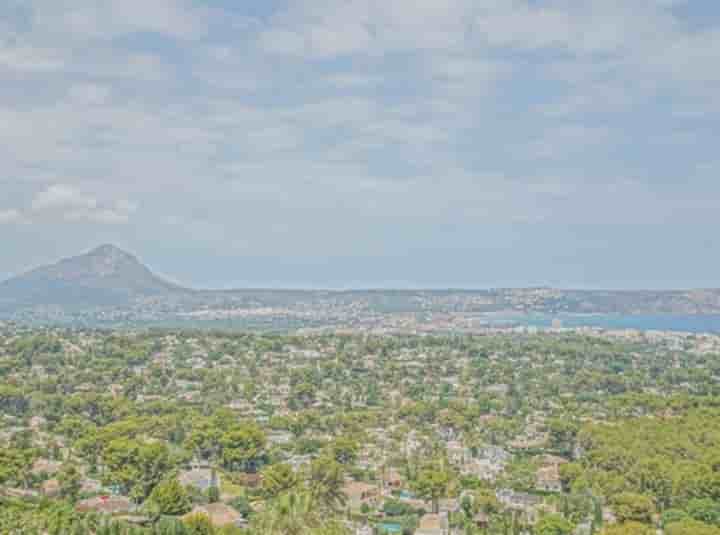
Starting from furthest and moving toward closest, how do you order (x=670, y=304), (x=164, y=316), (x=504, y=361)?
(x=670, y=304), (x=164, y=316), (x=504, y=361)

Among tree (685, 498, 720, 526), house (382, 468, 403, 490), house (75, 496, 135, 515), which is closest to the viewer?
tree (685, 498, 720, 526)

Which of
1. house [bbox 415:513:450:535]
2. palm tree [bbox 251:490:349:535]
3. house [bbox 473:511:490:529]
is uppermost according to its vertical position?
palm tree [bbox 251:490:349:535]

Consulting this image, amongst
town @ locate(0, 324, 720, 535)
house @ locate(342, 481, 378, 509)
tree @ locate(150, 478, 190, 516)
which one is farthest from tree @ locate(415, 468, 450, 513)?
tree @ locate(150, 478, 190, 516)

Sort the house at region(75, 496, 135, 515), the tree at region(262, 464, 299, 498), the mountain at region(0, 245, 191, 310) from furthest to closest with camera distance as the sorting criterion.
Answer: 1. the mountain at region(0, 245, 191, 310)
2. the tree at region(262, 464, 299, 498)
3. the house at region(75, 496, 135, 515)

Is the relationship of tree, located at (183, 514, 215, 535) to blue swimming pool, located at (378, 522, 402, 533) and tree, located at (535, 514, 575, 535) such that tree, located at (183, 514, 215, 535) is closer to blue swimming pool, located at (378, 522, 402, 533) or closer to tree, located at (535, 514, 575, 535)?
blue swimming pool, located at (378, 522, 402, 533)

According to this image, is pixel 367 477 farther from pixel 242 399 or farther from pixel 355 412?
pixel 242 399

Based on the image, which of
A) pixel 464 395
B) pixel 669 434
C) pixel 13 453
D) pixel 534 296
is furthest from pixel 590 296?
pixel 13 453

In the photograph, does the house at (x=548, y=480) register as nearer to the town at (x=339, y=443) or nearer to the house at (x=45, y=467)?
the town at (x=339, y=443)
